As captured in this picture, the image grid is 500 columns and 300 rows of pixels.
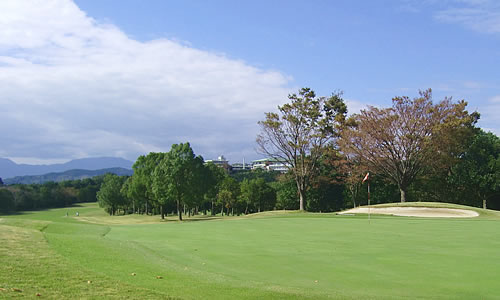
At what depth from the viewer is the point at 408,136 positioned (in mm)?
45875

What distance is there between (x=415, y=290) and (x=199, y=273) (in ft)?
16.2

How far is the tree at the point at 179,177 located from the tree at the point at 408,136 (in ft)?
79.4

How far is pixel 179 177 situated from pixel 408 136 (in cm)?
3347

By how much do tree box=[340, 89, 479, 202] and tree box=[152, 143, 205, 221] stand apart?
2421 cm

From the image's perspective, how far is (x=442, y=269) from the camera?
1062cm

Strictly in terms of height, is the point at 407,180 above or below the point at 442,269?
above

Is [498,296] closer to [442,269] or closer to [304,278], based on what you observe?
[442,269]

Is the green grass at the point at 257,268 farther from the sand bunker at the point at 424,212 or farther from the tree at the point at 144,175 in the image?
the tree at the point at 144,175

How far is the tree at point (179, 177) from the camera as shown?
6147 centimetres

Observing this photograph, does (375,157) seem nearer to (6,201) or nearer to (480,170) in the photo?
(480,170)

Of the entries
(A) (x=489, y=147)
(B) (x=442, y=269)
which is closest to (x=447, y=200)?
(A) (x=489, y=147)

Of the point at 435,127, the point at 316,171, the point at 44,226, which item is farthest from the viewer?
the point at 316,171

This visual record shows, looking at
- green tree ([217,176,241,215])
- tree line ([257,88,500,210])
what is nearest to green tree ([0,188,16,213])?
green tree ([217,176,241,215])

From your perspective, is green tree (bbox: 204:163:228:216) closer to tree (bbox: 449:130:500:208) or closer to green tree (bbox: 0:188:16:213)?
tree (bbox: 449:130:500:208)
